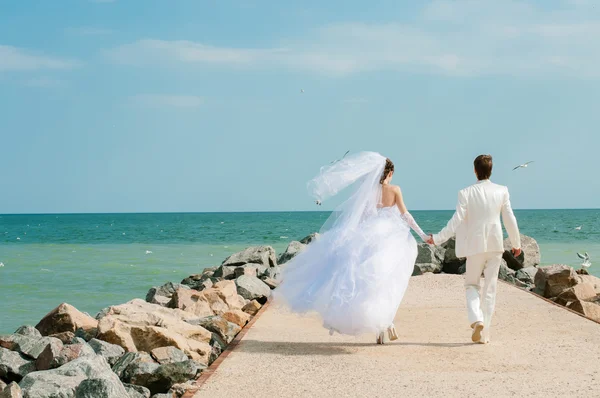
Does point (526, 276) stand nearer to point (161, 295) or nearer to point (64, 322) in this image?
point (161, 295)

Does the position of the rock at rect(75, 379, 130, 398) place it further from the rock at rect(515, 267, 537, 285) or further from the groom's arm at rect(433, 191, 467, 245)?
the rock at rect(515, 267, 537, 285)

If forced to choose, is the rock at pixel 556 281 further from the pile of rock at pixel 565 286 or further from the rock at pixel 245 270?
the rock at pixel 245 270

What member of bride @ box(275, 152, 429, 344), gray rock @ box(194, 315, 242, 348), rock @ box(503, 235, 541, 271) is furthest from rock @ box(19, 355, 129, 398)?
rock @ box(503, 235, 541, 271)

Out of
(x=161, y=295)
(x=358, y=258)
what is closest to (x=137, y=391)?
(x=358, y=258)

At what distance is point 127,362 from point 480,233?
158 inches

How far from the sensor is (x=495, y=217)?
8305 mm

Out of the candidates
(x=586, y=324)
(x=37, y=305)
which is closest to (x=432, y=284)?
(x=586, y=324)

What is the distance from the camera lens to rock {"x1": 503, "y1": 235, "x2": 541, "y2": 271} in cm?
1855

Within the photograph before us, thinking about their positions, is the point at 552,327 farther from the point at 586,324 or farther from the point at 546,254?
the point at 546,254

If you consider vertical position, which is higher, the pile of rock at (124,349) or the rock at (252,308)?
the pile of rock at (124,349)

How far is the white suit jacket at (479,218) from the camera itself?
823cm

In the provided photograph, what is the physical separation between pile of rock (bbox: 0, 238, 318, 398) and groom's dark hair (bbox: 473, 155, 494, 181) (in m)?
2.56

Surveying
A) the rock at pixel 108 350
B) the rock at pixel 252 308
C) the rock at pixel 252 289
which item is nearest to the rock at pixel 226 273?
the rock at pixel 252 289

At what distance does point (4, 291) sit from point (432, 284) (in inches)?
541
